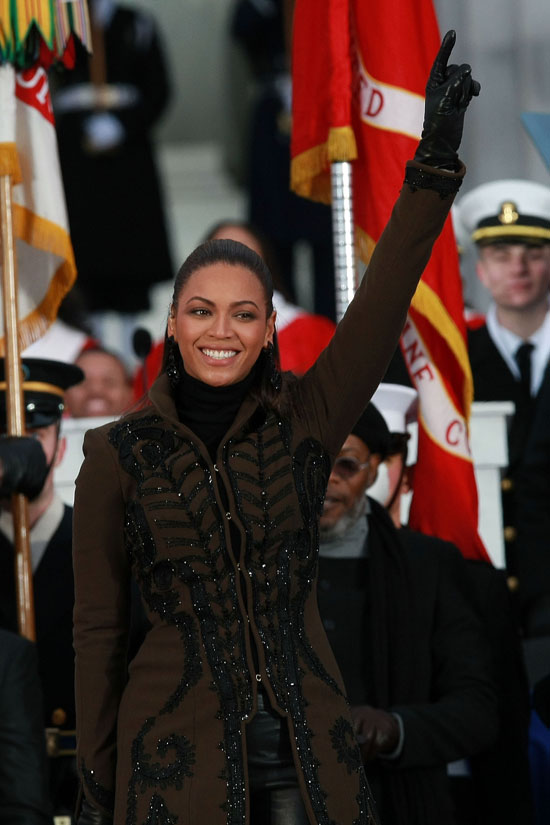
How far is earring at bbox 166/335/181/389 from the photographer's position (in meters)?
2.62

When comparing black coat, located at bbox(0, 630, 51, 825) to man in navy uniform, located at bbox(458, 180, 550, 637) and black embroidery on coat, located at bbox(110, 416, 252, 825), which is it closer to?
black embroidery on coat, located at bbox(110, 416, 252, 825)

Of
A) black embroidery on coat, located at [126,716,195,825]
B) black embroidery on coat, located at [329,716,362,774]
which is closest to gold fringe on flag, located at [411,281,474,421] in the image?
black embroidery on coat, located at [329,716,362,774]

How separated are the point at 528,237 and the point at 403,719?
218 cm

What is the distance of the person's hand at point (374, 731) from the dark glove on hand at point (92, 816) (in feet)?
2.85

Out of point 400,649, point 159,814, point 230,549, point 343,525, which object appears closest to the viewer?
point 159,814

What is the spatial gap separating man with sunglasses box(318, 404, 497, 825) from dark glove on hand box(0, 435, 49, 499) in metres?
0.69

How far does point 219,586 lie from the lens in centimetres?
249

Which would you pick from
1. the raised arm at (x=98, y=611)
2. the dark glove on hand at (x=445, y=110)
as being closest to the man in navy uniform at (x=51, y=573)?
the raised arm at (x=98, y=611)

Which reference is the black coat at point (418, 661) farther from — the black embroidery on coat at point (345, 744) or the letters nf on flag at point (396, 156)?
the black embroidery on coat at point (345, 744)

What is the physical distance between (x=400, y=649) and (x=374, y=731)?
27cm

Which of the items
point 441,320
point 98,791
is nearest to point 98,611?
point 98,791

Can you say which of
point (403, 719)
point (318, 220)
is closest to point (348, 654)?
point (403, 719)

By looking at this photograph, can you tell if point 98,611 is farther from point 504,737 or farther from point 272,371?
point 504,737

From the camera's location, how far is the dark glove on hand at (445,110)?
8.04 ft
